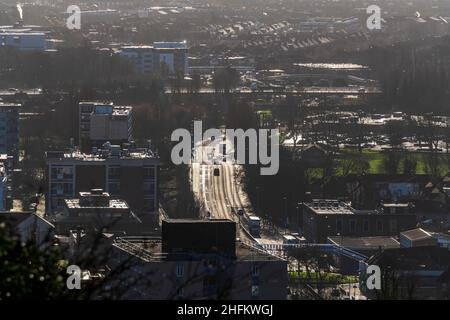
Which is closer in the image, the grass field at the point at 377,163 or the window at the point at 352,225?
the window at the point at 352,225

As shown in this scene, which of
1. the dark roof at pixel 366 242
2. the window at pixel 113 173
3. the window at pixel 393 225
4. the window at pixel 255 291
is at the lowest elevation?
the window at pixel 393 225

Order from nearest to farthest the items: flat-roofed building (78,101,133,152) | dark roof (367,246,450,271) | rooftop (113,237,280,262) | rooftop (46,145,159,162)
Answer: rooftop (113,237,280,262), dark roof (367,246,450,271), rooftop (46,145,159,162), flat-roofed building (78,101,133,152)

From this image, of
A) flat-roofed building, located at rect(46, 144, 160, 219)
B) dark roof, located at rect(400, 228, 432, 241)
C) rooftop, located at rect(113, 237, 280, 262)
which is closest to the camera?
rooftop, located at rect(113, 237, 280, 262)

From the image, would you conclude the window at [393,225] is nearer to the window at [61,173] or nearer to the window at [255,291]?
the window at [61,173]

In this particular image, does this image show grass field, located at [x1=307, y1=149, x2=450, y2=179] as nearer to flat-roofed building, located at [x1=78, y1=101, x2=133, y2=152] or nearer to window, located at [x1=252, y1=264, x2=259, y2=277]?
flat-roofed building, located at [x1=78, y1=101, x2=133, y2=152]

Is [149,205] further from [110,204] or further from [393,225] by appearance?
[393,225]

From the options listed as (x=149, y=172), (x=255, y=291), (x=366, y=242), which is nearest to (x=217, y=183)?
(x=149, y=172)

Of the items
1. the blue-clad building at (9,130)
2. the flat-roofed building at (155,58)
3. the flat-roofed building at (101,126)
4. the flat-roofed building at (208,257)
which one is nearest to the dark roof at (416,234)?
the flat-roofed building at (208,257)

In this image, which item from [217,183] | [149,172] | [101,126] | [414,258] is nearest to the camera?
[414,258]

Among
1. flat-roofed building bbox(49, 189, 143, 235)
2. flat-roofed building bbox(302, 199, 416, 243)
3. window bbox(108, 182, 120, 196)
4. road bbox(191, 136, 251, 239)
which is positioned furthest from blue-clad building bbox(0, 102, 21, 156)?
flat-roofed building bbox(302, 199, 416, 243)

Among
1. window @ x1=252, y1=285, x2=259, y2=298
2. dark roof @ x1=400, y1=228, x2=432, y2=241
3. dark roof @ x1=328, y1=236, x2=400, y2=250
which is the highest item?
window @ x1=252, y1=285, x2=259, y2=298

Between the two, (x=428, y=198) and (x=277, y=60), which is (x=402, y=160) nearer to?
(x=428, y=198)

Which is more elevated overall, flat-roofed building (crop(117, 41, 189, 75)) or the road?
the road
